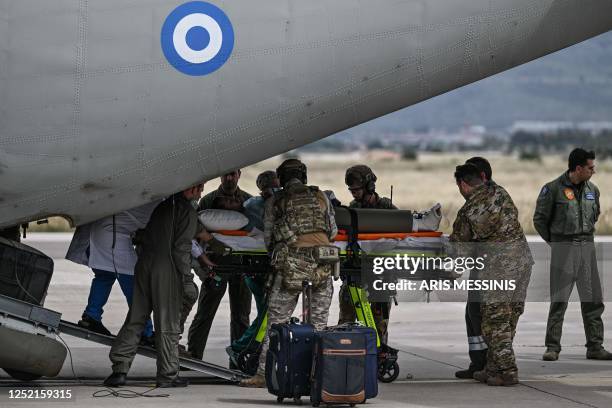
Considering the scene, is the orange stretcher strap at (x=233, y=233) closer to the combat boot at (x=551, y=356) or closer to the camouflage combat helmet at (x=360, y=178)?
the camouflage combat helmet at (x=360, y=178)

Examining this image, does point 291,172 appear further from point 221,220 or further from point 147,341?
point 147,341

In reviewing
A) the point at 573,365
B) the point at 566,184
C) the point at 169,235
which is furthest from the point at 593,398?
the point at 169,235

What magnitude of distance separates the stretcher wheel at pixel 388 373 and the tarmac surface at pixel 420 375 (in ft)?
0.36

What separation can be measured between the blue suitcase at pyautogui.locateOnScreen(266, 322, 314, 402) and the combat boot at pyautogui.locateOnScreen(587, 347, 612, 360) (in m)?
4.39

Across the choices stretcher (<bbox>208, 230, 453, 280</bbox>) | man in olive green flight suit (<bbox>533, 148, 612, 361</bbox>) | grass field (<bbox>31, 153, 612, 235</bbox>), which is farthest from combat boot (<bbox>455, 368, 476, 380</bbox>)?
grass field (<bbox>31, 153, 612, 235</bbox>)

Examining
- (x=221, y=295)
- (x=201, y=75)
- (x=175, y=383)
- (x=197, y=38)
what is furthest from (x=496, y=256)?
(x=197, y=38)

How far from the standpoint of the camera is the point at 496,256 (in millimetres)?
11500

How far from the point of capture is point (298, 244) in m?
11.0

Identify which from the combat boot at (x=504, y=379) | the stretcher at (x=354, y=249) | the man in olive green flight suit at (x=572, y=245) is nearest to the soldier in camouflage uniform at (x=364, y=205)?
the stretcher at (x=354, y=249)

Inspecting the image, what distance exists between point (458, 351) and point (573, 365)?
1.58 m

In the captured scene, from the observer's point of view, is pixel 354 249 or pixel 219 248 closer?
pixel 219 248

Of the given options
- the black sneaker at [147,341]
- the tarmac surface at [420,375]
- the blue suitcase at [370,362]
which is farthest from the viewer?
the black sneaker at [147,341]

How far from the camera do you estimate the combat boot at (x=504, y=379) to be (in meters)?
11.5

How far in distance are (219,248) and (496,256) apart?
2582mm
